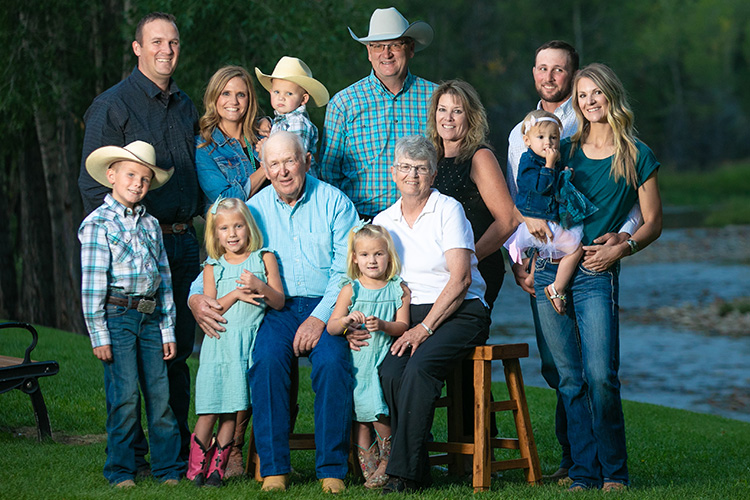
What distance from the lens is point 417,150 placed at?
4.77 m

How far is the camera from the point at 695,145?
2312 inches

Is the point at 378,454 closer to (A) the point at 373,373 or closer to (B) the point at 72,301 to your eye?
(A) the point at 373,373

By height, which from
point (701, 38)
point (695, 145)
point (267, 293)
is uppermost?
point (701, 38)

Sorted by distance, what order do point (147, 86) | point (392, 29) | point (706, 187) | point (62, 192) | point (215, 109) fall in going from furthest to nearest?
point (706, 187)
point (62, 192)
point (392, 29)
point (215, 109)
point (147, 86)

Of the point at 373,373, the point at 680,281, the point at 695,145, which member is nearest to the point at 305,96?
the point at 373,373

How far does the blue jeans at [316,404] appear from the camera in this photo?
4598 mm

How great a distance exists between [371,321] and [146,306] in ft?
3.71

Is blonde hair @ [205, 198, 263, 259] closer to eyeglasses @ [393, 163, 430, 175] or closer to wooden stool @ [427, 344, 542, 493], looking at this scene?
eyeglasses @ [393, 163, 430, 175]

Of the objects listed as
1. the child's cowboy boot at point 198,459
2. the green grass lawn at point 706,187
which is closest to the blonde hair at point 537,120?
the child's cowboy boot at point 198,459

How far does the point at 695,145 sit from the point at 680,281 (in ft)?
115

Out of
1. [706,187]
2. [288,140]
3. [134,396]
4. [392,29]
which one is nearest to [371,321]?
[288,140]

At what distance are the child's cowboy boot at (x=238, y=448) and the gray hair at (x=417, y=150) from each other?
1538 millimetres

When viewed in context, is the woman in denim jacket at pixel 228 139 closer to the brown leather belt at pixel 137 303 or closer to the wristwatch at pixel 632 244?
the brown leather belt at pixel 137 303

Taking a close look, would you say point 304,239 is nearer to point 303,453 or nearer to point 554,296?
point 554,296
